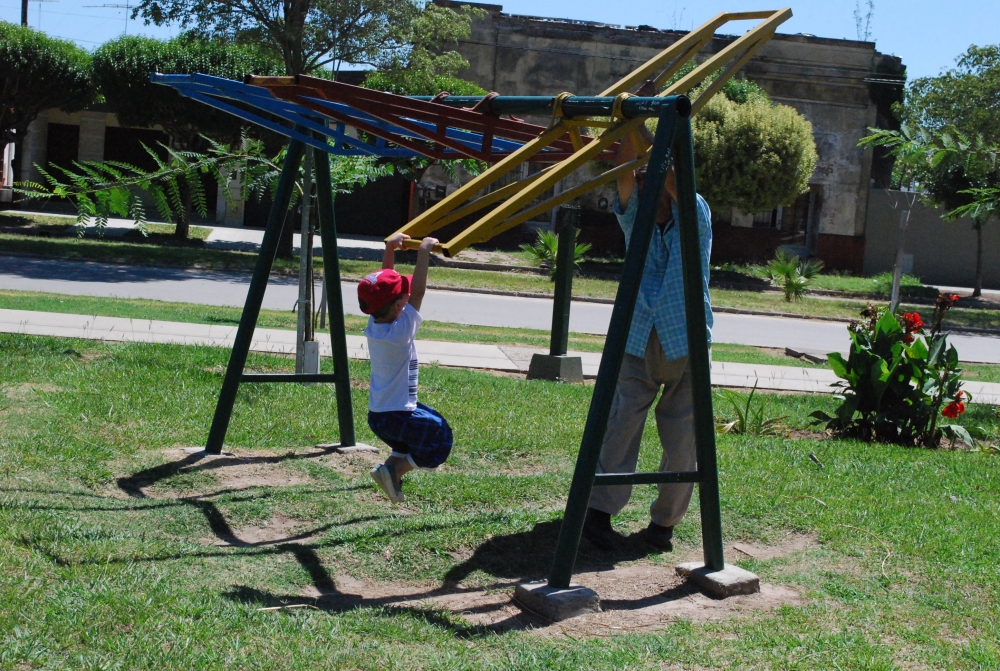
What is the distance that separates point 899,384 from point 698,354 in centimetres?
353

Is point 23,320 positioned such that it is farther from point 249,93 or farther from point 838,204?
point 838,204

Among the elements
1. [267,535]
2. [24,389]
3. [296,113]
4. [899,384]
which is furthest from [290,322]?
[267,535]

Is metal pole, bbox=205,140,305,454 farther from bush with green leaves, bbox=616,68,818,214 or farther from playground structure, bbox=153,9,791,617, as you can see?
bush with green leaves, bbox=616,68,818,214

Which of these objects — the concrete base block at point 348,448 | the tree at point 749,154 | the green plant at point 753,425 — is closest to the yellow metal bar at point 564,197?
the concrete base block at point 348,448

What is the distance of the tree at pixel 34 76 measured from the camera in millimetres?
24016

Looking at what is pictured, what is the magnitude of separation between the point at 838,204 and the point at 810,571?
29.3 metres

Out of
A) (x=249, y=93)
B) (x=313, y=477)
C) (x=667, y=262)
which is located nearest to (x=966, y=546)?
(x=667, y=262)

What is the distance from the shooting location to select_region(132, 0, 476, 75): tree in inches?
800

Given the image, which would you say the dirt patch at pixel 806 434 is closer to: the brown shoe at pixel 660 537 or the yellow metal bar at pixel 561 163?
the brown shoe at pixel 660 537

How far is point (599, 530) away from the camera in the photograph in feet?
16.0

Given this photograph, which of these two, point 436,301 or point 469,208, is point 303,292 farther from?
point 436,301

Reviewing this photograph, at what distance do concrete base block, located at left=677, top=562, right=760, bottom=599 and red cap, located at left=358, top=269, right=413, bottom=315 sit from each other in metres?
1.80

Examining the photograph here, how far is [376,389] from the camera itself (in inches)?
184

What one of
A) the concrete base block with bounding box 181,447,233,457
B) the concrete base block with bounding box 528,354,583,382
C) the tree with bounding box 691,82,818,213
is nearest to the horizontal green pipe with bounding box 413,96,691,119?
the concrete base block with bounding box 181,447,233,457
